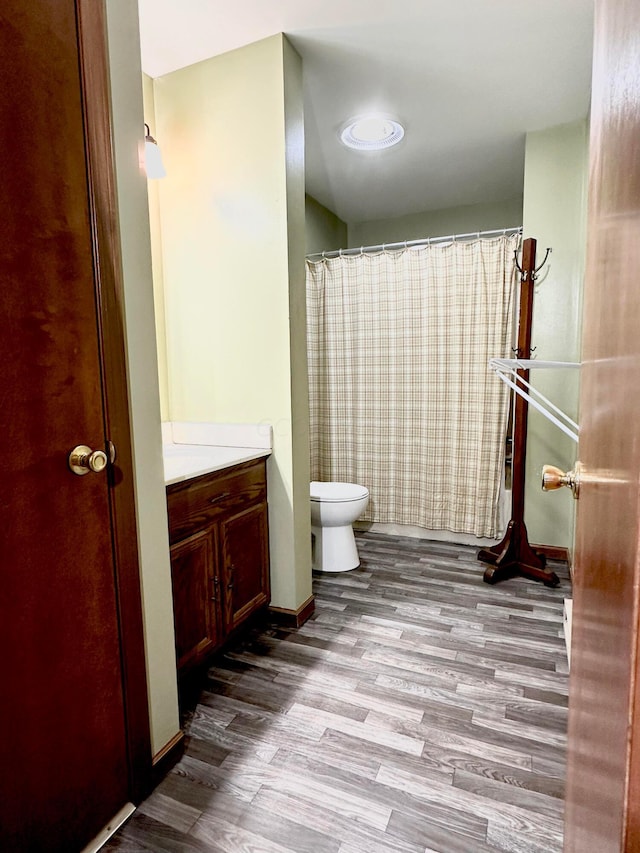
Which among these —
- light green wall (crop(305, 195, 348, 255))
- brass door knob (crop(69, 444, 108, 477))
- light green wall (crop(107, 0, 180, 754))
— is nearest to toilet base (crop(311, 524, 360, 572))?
light green wall (crop(107, 0, 180, 754))

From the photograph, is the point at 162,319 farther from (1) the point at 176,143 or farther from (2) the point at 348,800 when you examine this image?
(2) the point at 348,800

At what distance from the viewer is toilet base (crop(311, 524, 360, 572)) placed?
2.63 metres

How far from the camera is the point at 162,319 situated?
7.13 feet

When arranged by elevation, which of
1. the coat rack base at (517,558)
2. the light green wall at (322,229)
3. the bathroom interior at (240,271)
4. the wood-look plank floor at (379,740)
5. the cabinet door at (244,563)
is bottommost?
the wood-look plank floor at (379,740)

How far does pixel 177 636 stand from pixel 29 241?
127cm

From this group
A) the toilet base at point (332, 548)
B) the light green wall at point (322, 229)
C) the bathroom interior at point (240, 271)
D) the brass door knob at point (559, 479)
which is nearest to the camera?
the brass door knob at point (559, 479)

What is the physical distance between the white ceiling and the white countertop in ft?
5.54

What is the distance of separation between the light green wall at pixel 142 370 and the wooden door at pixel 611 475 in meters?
1.03

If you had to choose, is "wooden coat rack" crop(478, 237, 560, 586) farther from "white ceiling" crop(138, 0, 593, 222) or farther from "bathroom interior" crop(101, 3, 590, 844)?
"bathroom interior" crop(101, 3, 590, 844)

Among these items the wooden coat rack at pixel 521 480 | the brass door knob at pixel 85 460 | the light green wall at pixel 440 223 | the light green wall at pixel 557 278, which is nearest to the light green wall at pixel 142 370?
the brass door knob at pixel 85 460

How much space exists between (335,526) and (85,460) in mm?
1798

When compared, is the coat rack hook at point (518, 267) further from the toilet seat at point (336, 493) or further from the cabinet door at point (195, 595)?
the cabinet door at point (195, 595)

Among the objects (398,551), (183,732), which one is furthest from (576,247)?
(183,732)

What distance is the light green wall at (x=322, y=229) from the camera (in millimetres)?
3436
